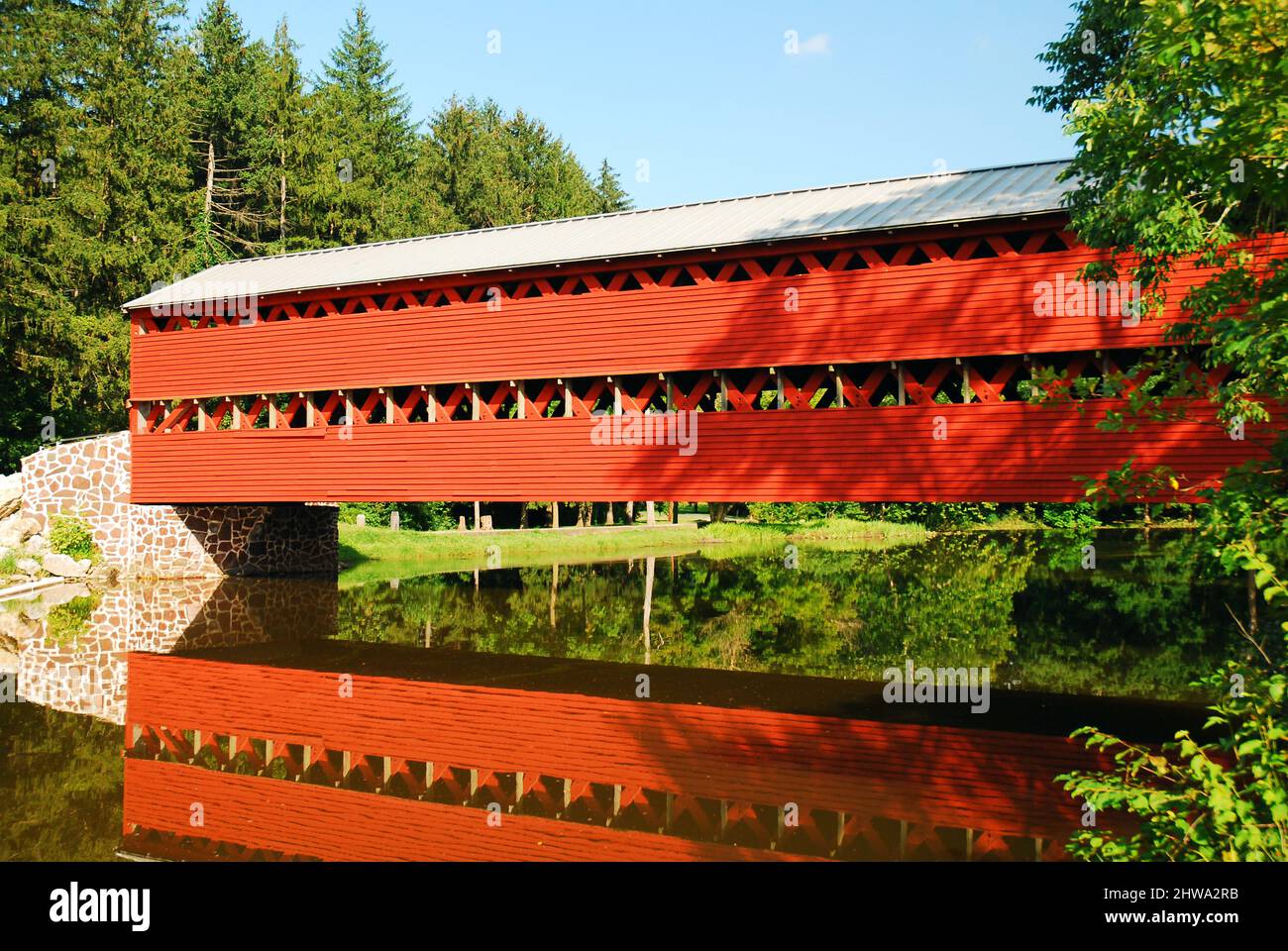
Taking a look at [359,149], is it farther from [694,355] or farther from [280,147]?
[694,355]

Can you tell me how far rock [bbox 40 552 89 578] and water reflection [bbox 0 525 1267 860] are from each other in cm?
168

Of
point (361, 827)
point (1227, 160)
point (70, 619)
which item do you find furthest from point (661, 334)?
point (1227, 160)

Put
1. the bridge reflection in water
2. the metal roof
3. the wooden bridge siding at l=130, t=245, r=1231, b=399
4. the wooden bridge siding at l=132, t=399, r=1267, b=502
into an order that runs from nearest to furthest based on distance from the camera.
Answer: the bridge reflection in water → the wooden bridge siding at l=132, t=399, r=1267, b=502 → the wooden bridge siding at l=130, t=245, r=1231, b=399 → the metal roof

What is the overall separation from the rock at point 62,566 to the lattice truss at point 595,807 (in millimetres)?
13970

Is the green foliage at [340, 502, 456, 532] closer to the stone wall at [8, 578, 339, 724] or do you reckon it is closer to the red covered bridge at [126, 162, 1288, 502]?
the stone wall at [8, 578, 339, 724]

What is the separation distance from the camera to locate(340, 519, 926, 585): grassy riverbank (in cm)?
3088

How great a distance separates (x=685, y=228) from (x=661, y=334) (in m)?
2.08

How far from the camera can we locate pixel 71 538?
2298 centimetres

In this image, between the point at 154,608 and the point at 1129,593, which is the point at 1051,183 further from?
the point at 154,608

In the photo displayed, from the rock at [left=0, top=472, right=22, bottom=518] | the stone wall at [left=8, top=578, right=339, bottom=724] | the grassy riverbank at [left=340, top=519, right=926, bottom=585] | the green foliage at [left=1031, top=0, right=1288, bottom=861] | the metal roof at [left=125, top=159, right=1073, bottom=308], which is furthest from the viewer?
the grassy riverbank at [left=340, top=519, right=926, bottom=585]

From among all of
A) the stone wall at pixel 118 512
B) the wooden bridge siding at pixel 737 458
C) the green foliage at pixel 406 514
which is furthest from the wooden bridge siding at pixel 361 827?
the green foliage at pixel 406 514

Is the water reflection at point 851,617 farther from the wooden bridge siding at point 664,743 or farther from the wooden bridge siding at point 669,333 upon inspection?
the wooden bridge siding at point 669,333

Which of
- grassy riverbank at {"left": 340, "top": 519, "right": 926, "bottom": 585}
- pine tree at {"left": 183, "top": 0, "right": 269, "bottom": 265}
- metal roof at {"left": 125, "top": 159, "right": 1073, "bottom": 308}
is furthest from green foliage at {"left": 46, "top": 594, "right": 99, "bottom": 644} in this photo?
pine tree at {"left": 183, "top": 0, "right": 269, "bottom": 265}
